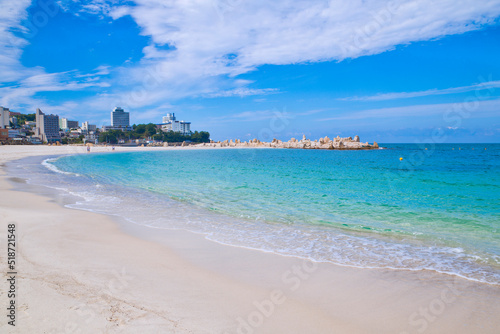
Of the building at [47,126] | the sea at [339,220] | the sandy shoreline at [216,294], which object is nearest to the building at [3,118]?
the building at [47,126]

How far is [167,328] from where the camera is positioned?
A: 3346 mm

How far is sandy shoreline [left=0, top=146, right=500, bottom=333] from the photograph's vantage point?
11.5ft

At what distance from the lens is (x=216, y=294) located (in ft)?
14.2

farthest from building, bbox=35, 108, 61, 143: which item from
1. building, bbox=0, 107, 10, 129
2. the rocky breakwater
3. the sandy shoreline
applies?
the sandy shoreline

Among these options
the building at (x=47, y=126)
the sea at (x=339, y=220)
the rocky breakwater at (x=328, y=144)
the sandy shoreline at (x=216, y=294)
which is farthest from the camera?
the building at (x=47, y=126)

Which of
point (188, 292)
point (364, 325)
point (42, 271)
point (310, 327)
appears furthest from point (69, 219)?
point (364, 325)

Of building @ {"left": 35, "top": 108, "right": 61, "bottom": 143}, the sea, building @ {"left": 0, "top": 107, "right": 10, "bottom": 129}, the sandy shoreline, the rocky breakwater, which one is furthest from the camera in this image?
building @ {"left": 35, "top": 108, "right": 61, "bottom": 143}

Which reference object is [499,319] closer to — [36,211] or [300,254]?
[300,254]

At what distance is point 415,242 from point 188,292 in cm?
642

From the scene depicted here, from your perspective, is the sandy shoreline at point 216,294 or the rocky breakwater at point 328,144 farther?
the rocky breakwater at point 328,144

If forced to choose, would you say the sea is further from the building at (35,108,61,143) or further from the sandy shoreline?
the building at (35,108,61,143)

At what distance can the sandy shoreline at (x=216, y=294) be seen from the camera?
11.5ft

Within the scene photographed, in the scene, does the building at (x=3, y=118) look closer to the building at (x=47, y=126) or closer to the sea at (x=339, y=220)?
the building at (x=47, y=126)

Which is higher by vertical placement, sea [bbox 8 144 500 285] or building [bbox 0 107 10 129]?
building [bbox 0 107 10 129]
